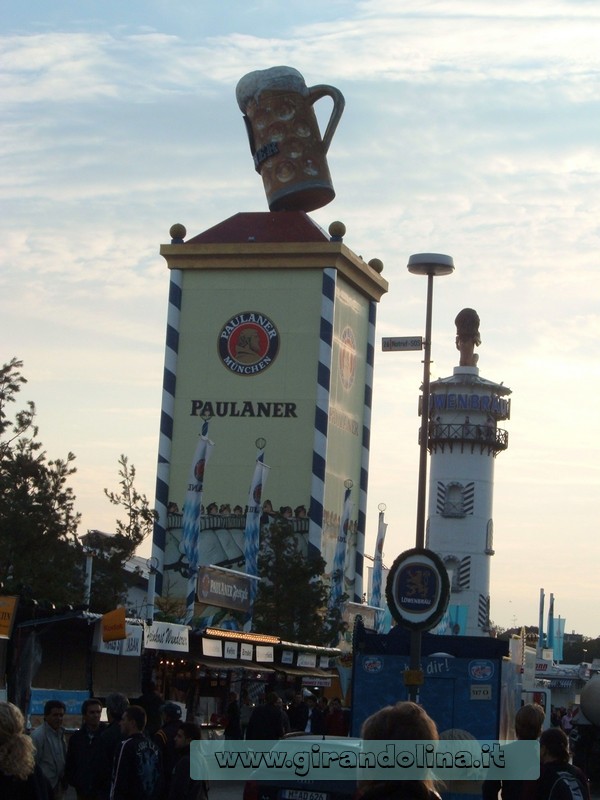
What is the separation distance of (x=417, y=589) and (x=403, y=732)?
1331 cm

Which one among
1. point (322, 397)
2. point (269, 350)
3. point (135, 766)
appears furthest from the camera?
point (269, 350)

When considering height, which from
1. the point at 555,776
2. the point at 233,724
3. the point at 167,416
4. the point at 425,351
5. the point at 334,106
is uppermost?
the point at 334,106

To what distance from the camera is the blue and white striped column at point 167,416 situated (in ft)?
200

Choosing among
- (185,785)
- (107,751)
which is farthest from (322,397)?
(185,785)

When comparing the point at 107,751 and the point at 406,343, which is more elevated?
the point at 406,343

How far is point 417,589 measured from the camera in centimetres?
1895

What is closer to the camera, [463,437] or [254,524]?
[254,524]

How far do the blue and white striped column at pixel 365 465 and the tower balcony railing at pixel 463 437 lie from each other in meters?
24.0

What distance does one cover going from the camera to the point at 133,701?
24312mm

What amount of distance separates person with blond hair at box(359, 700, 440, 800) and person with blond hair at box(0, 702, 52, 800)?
6.97 feet

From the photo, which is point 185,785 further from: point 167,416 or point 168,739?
point 167,416

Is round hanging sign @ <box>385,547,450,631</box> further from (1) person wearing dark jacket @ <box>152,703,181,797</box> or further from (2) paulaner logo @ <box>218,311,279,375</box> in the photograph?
(2) paulaner logo @ <box>218,311,279,375</box>

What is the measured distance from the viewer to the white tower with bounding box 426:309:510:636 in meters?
87.1

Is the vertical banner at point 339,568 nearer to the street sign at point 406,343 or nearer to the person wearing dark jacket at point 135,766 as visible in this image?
the street sign at point 406,343
